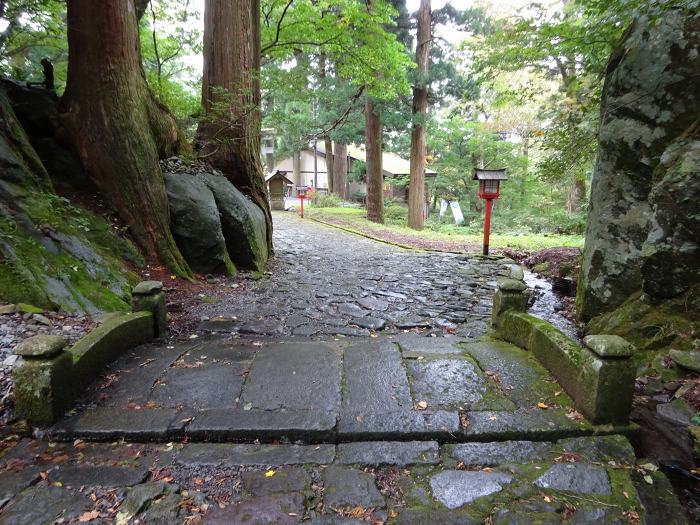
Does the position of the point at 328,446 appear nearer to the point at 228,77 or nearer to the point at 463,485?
the point at 463,485

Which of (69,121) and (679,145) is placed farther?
(69,121)

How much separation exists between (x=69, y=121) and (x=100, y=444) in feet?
15.6

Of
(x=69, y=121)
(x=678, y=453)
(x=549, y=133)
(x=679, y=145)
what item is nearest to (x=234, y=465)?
(x=678, y=453)

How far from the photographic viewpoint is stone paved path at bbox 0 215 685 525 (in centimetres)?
200

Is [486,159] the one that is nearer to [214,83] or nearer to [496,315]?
[214,83]

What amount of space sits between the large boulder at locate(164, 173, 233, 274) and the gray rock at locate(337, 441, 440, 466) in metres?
4.48

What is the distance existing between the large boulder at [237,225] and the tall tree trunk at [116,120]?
113 cm

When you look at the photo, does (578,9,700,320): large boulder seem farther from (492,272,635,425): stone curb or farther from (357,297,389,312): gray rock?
(357,297,389,312): gray rock

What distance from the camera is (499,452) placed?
8.09 feet

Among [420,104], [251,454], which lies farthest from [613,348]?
[420,104]

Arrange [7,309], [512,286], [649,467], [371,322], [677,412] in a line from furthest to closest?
[371,322]
[512,286]
[7,309]
[677,412]
[649,467]

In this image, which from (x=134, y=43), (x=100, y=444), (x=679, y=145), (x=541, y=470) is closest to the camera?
→ (x=541, y=470)

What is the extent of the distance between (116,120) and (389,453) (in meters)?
5.31

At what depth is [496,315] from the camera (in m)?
4.41
